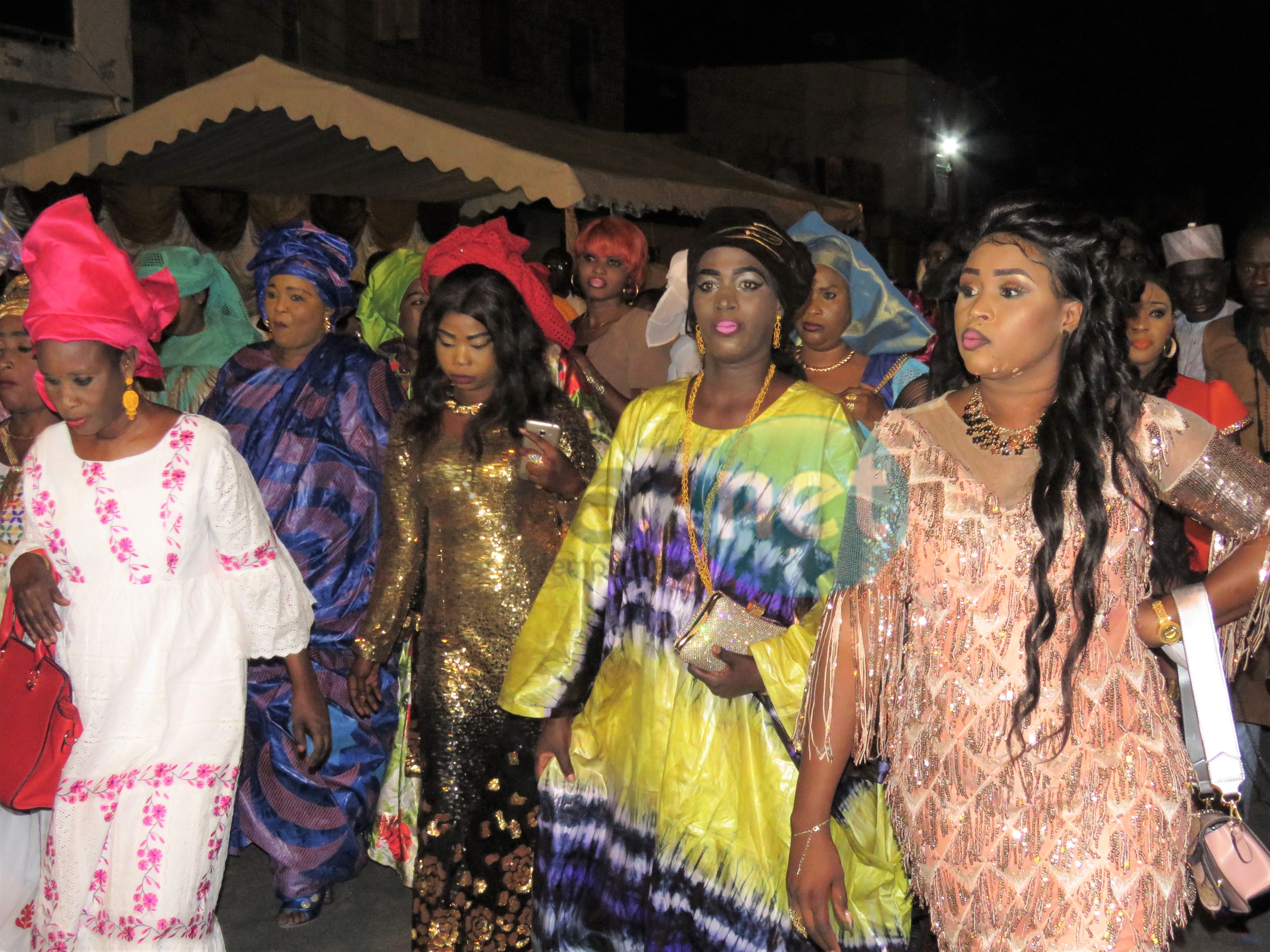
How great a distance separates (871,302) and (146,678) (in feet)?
10.2

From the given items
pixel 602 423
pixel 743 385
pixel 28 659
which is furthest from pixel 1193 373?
pixel 28 659

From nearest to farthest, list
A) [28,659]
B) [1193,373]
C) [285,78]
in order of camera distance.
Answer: [28,659]
[1193,373]
[285,78]

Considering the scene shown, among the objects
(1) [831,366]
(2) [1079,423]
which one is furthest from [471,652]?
(2) [1079,423]

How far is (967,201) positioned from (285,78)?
3795 centimetres

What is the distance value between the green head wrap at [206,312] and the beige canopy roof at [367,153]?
9.07 ft

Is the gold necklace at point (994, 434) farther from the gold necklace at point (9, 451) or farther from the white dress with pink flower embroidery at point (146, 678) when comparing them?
the gold necklace at point (9, 451)

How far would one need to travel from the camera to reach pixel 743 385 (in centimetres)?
343

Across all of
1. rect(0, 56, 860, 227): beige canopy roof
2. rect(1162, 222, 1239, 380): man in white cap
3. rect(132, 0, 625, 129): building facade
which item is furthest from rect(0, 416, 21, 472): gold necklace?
rect(132, 0, 625, 129): building facade

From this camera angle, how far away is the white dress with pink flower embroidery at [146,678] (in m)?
3.42

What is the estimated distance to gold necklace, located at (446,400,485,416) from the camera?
4.38 metres

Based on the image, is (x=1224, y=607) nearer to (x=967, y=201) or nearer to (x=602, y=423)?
(x=602, y=423)

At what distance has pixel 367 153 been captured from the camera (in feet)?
36.4

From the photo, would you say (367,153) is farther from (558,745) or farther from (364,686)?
(558,745)

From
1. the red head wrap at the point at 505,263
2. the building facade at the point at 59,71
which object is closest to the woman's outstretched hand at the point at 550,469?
the red head wrap at the point at 505,263
